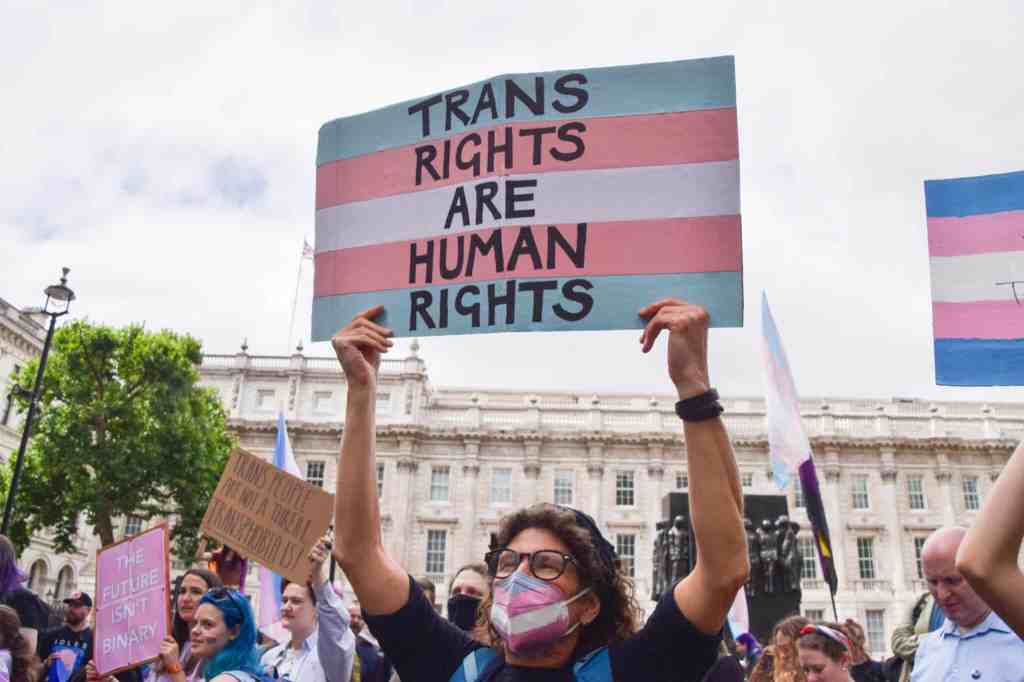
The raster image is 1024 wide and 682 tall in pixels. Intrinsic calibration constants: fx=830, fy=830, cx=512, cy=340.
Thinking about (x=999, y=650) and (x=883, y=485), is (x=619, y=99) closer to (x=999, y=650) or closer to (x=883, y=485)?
(x=999, y=650)

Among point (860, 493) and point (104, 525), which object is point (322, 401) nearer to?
point (104, 525)

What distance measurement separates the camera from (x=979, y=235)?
4.22m

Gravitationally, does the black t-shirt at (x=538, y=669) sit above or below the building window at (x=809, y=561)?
above

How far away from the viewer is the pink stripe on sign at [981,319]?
3.86m

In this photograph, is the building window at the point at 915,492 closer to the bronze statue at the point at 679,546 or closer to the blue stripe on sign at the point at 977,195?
the bronze statue at the point at 679,546

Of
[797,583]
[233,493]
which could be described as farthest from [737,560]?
[797,583]

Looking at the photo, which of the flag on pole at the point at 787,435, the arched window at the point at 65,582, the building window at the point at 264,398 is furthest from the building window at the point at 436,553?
the flag on pole at the point at 787,435

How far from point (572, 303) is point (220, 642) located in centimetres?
242

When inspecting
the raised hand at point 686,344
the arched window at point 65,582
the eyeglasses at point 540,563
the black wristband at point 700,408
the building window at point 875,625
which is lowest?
the building window at point 875,625

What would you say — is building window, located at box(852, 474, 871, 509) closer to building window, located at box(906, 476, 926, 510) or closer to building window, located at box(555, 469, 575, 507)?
building window, located at box(906, 476, 926, 510)

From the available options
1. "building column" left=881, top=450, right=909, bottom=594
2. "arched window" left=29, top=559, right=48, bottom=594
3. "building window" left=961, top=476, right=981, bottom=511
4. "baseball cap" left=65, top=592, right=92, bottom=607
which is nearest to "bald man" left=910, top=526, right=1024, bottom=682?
"baseball cap" left=65, top=592, right=92, bottom=607

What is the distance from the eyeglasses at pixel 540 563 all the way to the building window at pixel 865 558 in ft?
143

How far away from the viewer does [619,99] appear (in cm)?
323

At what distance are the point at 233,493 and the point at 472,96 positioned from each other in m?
3.14
